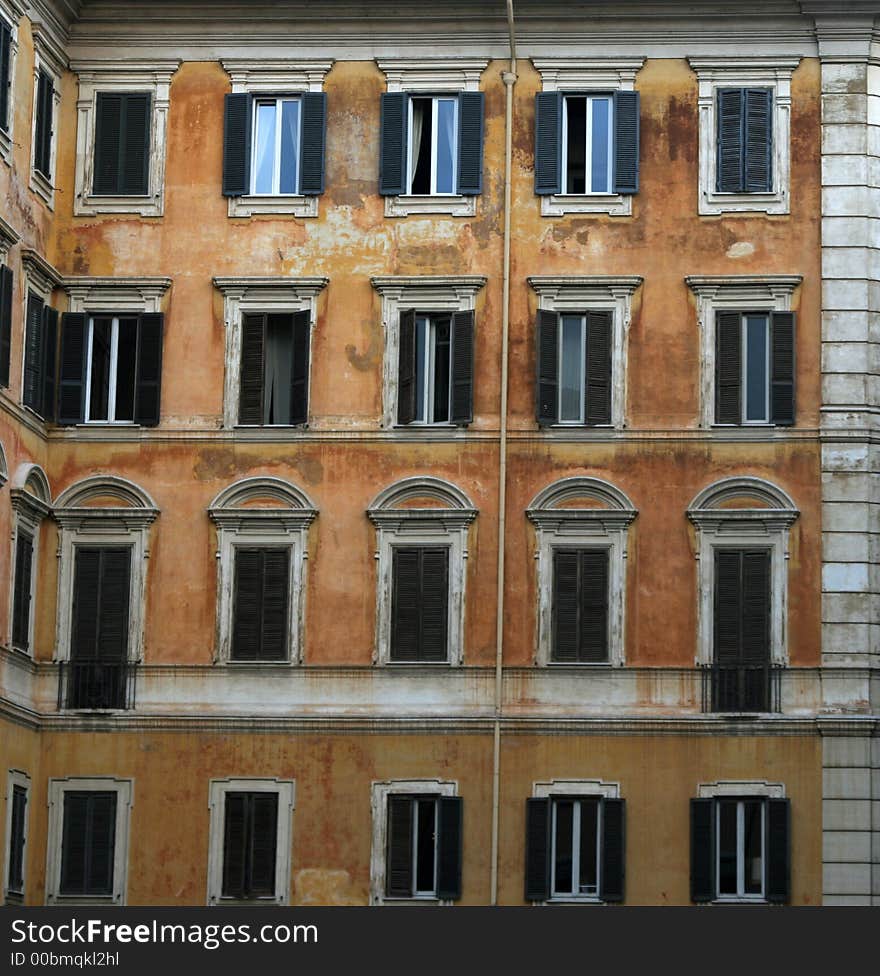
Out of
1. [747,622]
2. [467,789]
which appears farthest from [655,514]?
[467,789]

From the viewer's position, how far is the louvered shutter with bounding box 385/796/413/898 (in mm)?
44438

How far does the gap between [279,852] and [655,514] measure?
319 inches

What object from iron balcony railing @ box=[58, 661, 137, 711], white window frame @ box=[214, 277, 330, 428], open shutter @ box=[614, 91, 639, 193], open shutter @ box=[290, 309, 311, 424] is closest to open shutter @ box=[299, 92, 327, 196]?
white window frame @ box=[214, 277, 330, 428]

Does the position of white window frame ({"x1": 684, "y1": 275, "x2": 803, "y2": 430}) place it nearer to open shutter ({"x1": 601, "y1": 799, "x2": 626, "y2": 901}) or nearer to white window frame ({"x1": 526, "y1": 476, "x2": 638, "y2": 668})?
white window frame ({"x1": 526, "y1": 476, "x2": 638, "y2": 668})

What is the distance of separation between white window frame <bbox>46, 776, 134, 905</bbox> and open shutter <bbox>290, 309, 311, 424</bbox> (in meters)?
6.53

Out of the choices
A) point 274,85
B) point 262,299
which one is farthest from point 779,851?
point 274,85

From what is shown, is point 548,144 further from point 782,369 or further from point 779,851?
point 779,851

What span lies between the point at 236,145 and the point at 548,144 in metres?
5.17

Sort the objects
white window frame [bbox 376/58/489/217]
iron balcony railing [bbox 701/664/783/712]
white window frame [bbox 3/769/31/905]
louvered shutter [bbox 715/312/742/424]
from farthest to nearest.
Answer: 1. white window frame [bbox 376/58/489/217]
2. louvered shutter [bbox 715/312/742/424]
3. iron balcony railing [bbox 701/664/783/712]
4. white window frame [bbox 3/769/31/905]

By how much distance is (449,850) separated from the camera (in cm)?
4441

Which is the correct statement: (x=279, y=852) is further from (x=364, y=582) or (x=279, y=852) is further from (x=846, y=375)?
(x=846, y=375)

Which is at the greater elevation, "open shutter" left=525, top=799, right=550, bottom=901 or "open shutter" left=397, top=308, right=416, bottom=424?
"open shutter" left=397, top=308, right=416, bottom=424

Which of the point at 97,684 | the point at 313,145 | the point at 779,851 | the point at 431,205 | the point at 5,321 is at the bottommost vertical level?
the point at 779,851

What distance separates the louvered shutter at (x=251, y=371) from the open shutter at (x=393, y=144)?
306 centimetres
